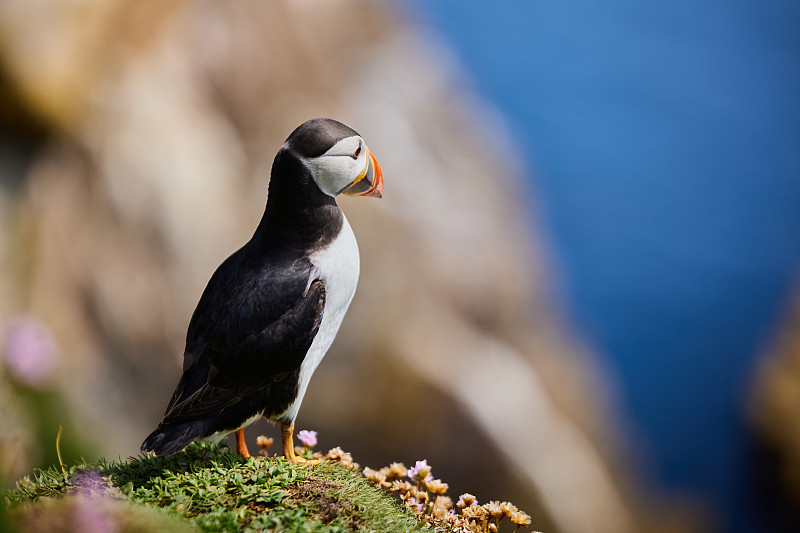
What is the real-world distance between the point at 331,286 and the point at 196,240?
3.77 meters

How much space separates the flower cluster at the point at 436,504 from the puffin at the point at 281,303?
36 centimetres

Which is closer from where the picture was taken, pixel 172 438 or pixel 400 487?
pixel 172 438

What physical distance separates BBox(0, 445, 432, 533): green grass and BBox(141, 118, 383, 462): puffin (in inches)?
4.6

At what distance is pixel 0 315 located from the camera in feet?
→ 18.0

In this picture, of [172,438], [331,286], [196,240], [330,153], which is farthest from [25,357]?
[196,240]

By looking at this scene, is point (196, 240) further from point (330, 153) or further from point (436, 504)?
point (436, 504)

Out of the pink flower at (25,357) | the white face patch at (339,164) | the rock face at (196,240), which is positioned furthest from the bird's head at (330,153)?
the rock face at (196,240)

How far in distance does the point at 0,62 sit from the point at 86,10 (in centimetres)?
78

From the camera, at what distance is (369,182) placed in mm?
2438

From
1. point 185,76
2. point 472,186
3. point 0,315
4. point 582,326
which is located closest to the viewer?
point 0,315

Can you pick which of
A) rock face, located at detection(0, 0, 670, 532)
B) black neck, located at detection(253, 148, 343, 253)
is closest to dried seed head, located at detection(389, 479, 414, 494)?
black neck, located at detection(253, 148, 343, 253)

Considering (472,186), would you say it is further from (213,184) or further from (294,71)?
(213,184)

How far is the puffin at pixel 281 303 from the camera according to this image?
2.31 meters

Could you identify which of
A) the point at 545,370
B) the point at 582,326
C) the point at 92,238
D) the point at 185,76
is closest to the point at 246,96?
the point at 185,76
